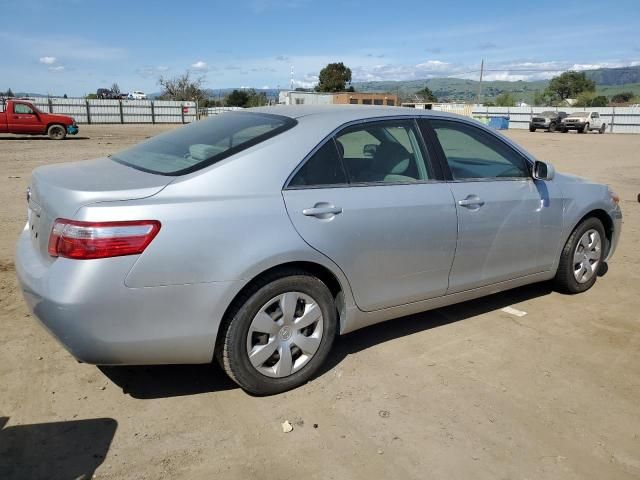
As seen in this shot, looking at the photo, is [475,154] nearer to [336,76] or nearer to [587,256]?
[587,256]

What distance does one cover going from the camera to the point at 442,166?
3898mm

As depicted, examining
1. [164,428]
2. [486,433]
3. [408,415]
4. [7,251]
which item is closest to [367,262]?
[408,415]

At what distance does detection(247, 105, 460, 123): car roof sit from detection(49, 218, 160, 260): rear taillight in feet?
4.30

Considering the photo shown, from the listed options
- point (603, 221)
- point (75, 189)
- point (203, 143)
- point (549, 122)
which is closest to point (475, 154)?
point (603, 221)

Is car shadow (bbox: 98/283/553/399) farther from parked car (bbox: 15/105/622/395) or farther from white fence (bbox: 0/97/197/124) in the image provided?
white fence (bbox: 0/97/197/124)

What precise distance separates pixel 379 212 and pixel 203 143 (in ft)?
3.88

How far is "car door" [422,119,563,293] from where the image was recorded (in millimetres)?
3943

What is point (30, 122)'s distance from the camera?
2331cm

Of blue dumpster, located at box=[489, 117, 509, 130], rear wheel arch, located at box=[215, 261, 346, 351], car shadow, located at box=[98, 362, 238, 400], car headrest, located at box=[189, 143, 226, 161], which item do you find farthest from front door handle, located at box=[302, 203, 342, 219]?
blue dumpster, located at box=[489, 117, 509, 130]

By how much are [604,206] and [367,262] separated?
2.78 metres

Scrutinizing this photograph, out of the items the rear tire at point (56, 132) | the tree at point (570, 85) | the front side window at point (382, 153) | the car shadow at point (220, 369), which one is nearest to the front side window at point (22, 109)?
the rear tire at point (56, 132)

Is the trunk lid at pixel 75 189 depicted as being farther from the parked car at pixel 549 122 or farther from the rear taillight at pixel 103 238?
the parked car at pixel 549 122

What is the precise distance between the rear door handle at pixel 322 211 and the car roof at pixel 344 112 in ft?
2.11

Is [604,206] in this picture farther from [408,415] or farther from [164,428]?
[164,428]
